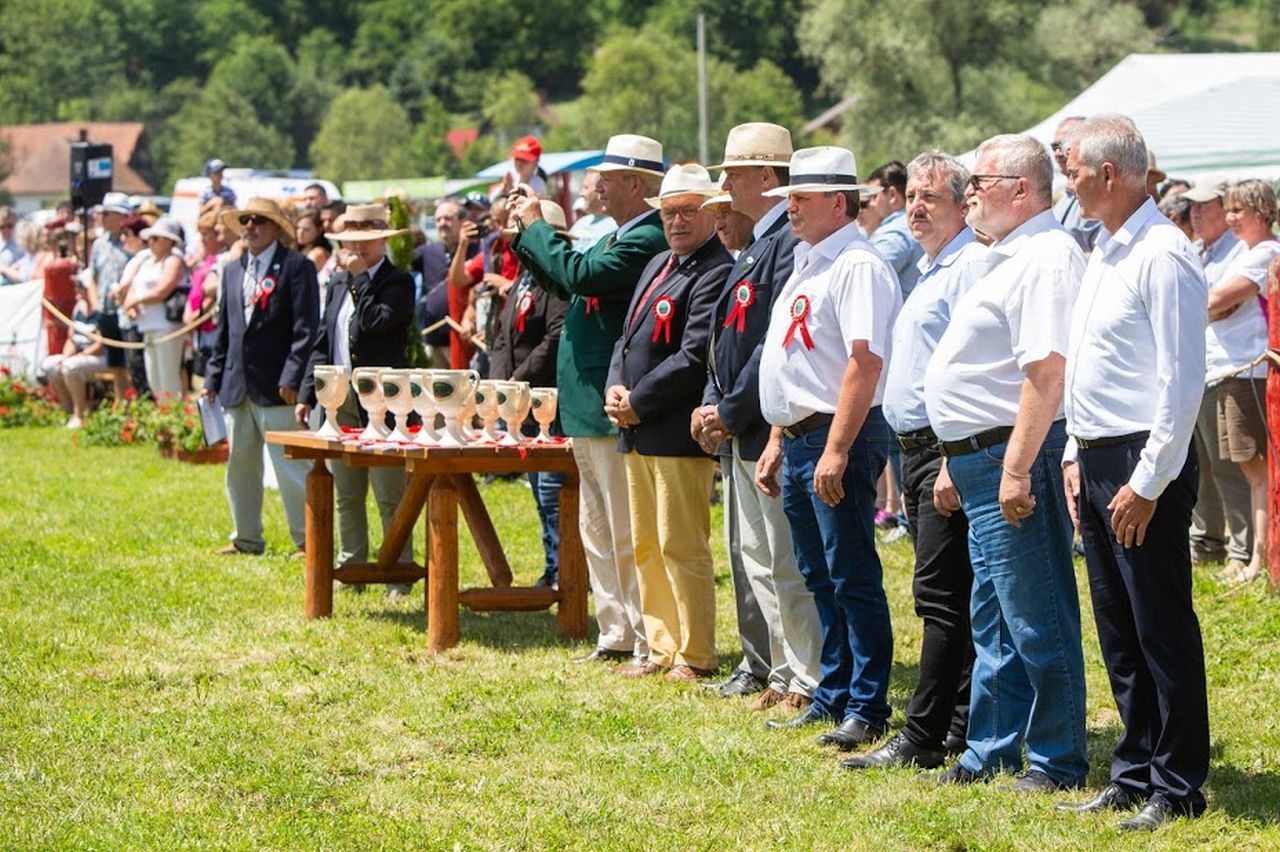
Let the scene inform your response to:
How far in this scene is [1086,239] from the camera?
388 inches

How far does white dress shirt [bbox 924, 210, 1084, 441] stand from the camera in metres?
5.50

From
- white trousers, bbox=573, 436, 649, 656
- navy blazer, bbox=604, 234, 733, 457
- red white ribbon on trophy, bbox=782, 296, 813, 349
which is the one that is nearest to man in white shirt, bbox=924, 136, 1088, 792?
red white ribbon on trophy, bbox=782, 296, 813, 349

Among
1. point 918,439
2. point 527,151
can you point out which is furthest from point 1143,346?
point 527,151

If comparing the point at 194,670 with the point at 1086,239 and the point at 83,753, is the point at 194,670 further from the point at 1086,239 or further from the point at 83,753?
the point at 1086,239

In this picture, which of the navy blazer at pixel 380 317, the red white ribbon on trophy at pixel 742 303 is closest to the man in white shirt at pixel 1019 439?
the red white ribbon on trophy at pixel 742 303

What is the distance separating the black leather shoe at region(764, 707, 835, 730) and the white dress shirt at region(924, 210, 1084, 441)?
156 centimetres

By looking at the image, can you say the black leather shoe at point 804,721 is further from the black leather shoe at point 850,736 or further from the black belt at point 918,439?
the black belt at point 918,439

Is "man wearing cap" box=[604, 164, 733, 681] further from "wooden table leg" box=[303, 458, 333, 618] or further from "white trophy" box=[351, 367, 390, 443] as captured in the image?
"wooden table leg" box=[303, 458, 333, 618]

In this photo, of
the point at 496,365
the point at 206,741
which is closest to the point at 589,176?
the point at 496,365

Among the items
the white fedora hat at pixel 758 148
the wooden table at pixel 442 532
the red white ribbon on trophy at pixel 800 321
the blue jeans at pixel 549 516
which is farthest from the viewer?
the blue jeans at pixel 549 516

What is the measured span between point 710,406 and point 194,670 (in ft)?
8.59

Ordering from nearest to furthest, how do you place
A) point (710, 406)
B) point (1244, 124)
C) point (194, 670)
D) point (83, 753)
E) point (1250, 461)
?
point (83, 753), point (710, 406), point (194, 670), point (1250, 461), point (1244, 124)

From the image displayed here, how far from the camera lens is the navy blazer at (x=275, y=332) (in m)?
10.6

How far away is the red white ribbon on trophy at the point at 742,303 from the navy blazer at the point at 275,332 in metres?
4.15
